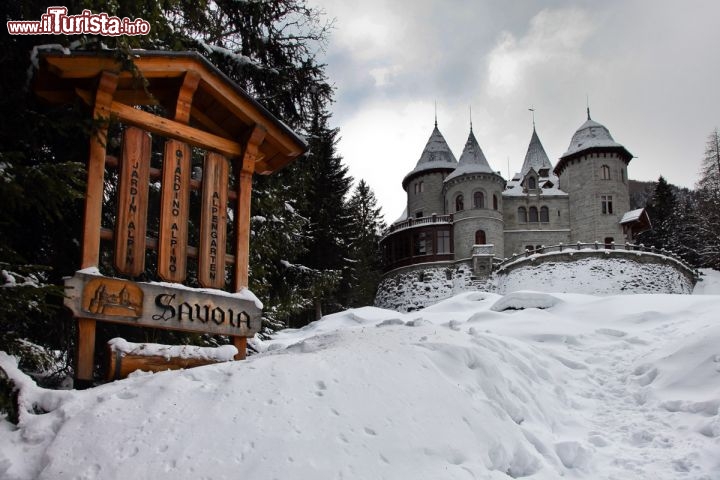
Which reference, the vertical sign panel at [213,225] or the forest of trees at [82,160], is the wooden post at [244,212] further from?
the forest of trees at [82,160]

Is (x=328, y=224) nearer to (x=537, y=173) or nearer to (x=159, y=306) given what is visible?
(x=159, y=306)

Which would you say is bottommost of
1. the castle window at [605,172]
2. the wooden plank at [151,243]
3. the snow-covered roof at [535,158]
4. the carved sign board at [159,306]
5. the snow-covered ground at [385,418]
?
the snow-covered ground at [385,418]

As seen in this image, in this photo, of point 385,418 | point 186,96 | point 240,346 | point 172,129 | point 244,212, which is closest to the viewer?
point 385,418

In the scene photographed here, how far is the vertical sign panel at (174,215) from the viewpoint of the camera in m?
5.96

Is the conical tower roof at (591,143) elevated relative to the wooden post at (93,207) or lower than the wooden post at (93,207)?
elevated

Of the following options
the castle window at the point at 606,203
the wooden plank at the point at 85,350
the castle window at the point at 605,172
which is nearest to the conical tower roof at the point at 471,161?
the castle window at the point at 605,172

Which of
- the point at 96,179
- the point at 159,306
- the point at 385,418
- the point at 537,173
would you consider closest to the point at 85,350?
the point at 159,306

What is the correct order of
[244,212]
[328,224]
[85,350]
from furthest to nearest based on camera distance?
1. [328,224]
2. [244,212]
3. [85,350]

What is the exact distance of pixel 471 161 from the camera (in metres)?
43.6

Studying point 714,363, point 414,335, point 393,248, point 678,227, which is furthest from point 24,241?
point 678,227

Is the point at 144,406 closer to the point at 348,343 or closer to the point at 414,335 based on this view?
the point at 348,343

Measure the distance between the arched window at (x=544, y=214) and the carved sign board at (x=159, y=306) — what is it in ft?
132

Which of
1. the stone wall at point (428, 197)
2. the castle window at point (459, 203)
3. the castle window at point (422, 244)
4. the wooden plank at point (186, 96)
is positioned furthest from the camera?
the stone wall at point (428, 197)

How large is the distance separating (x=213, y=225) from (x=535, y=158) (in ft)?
154
